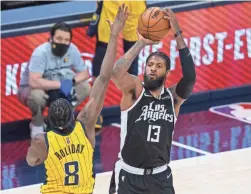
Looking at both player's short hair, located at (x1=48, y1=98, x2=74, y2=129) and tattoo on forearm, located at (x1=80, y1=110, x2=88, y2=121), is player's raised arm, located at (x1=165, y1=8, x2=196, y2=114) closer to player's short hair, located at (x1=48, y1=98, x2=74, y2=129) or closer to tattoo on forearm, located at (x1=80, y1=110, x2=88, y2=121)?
tattoo on forearm, located at (x1=80, y1=110, x2=88, y2=121)

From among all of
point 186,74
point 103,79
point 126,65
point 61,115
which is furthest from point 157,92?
point 61,115

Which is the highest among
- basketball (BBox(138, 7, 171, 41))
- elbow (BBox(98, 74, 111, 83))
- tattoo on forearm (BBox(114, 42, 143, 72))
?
basketball (BBox(138, 7, 171, 41))

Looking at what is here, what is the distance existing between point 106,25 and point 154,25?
3.72 meters

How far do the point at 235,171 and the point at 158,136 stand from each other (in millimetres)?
2734

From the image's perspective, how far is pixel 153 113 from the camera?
7.11 metres

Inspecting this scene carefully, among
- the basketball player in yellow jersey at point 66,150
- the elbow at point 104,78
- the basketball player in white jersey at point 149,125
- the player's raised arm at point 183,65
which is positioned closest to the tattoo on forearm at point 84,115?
the basketball player in yellow jersey at point 66,150

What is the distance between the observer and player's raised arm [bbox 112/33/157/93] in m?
6.84

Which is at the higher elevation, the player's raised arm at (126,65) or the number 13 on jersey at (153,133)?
the player's raised arm at (126,65)

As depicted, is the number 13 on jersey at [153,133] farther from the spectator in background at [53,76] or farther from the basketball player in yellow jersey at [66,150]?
the spectator in background at [53,76]

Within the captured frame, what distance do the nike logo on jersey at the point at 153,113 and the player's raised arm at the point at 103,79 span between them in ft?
1.30

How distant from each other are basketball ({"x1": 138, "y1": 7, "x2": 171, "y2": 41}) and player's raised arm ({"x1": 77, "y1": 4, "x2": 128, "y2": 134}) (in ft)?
2.05

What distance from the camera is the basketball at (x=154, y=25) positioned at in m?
7.22

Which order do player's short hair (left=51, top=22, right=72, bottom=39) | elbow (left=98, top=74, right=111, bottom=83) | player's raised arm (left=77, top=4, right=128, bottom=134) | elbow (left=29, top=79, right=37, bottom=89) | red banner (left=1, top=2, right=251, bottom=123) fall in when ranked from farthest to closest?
red banner (left=1, top=2, right=251, bottom=123) → elbow (left=29, top=79, right=37, bottom=89) → player's short hair (left=51, top=22, right=72, bottom=39) → elbow (left=98, top=74, right=111, bottom=83) → player's raised arm (left=77, top=4, right=128, bottom=134)

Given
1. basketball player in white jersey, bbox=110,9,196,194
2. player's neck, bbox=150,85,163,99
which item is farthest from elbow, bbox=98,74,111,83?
player's neck, bbox=150,85,163,99
